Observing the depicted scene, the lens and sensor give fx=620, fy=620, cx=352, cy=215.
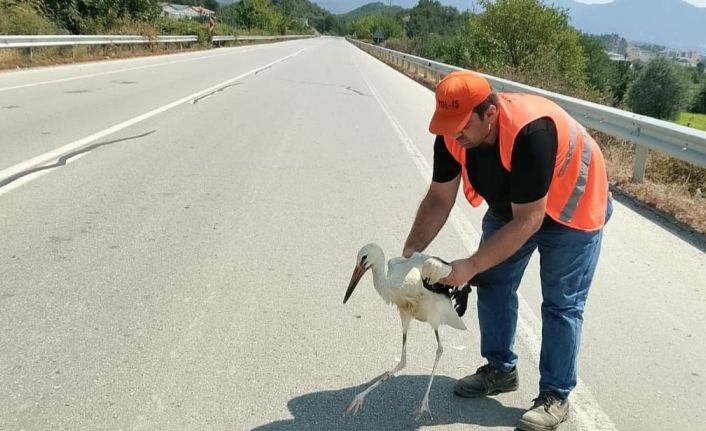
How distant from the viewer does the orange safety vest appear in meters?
2.57

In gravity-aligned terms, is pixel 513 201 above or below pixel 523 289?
above

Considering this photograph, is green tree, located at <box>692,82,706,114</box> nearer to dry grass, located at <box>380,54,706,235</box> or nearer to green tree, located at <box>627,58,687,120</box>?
green tree, located at <box>627,58,687,120</box>

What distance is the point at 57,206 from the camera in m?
5.77

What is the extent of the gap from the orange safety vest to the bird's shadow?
1.06m

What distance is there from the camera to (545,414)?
2.93 meters

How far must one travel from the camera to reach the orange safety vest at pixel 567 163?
257 cm

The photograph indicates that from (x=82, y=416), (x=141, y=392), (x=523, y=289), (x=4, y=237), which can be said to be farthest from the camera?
(x=4, y=237)

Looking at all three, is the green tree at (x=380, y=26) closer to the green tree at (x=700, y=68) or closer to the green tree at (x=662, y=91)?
the green tree at (x=700, y=68)

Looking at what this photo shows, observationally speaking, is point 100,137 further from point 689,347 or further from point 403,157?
point 689,347

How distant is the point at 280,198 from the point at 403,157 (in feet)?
10.2

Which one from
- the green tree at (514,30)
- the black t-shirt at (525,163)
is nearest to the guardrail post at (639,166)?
the black t-shirt at (525,163)

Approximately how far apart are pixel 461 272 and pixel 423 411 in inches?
30.5

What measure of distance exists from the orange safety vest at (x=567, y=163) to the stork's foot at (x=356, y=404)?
4.06ft

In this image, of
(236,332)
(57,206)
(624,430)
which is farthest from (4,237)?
(624,430)
